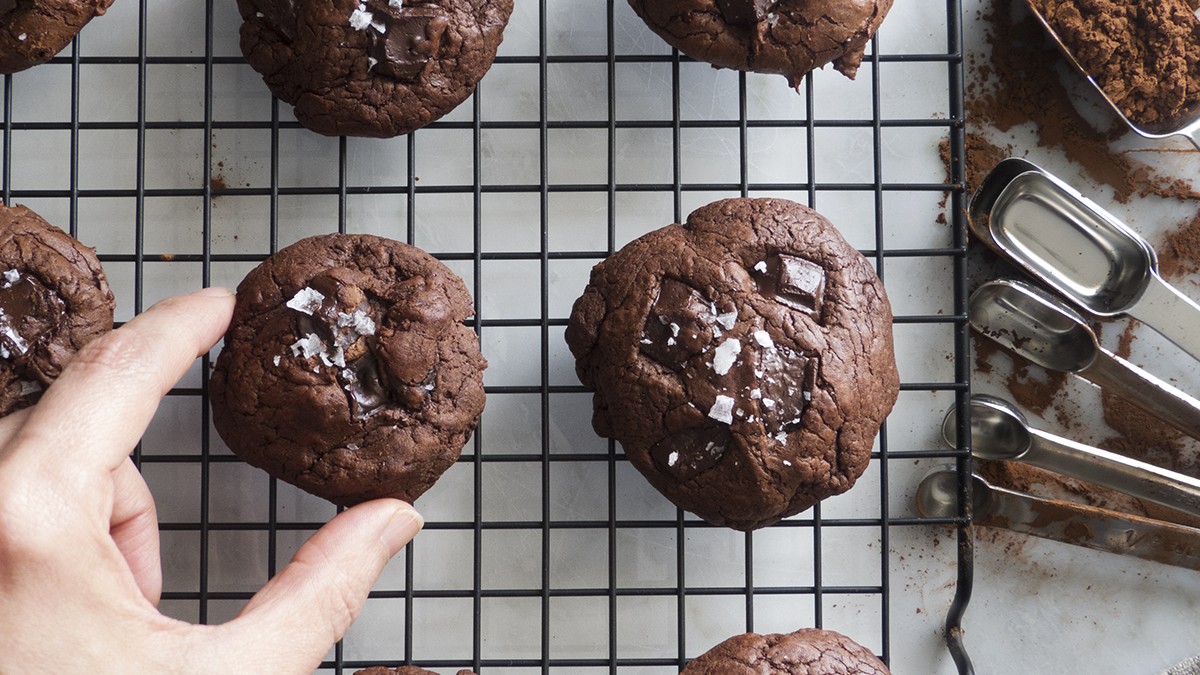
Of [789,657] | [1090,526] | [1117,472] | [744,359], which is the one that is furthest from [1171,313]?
[789,657]

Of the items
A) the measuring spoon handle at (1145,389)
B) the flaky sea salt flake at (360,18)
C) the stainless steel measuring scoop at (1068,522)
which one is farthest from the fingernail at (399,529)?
the measuring spoon handle at (1145,389)

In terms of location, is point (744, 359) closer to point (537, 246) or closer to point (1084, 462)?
point (537, 246)

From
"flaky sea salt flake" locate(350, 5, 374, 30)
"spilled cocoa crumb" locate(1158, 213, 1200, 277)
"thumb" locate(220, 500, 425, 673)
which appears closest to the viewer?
"thumb" locate(220, 500, 425, 673)

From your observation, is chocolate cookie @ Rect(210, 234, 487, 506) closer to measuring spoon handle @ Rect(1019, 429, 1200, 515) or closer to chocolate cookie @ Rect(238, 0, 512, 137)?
chocolate cookie @ Rect(238, 0, 512, 137)

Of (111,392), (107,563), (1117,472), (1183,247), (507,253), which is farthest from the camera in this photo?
(1183,247)

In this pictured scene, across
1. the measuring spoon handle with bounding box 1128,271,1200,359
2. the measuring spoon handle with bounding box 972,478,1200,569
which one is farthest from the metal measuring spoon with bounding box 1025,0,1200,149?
the measuring spoon handle with bounding box 972,478,1200,569

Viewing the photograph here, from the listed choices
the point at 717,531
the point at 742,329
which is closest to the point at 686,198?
the point at 742,329

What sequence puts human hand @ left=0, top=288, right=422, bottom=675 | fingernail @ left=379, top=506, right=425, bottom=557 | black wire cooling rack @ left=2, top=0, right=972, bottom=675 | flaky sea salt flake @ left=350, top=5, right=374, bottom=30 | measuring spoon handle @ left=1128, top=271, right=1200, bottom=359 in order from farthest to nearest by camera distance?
1. measuring spoon handle @ left=1128, top=271, right=1200, bottom=359
2. black wire cooling rack @ left=2, top=0, right=972, bottom=675
3. flaky sea salt flake @ left=350, top=5, right=374, bottom=30
4. fingernail @ left=379, top=506, right=425, bottom=557
5. human hand @ left=0, top=288, right=422, bottom=675
